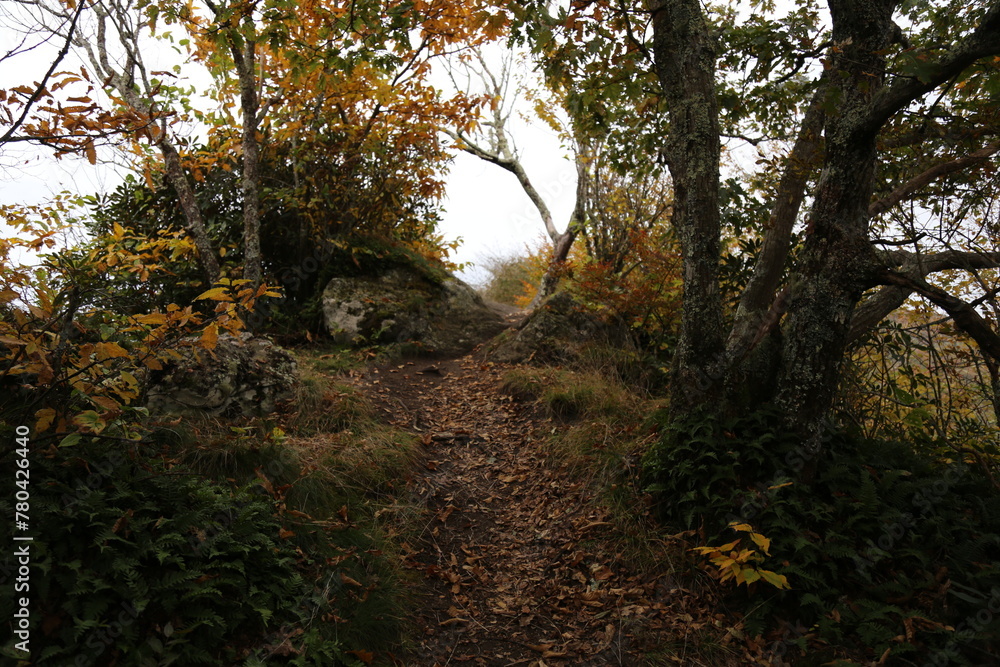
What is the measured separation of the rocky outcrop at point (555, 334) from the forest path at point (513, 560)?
1369 millimetres

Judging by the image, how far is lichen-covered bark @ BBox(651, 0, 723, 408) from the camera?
4359 millimetres

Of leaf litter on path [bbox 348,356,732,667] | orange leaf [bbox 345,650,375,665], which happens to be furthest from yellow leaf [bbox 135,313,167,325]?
leaf litter on path [bbox 348,356,732,667]

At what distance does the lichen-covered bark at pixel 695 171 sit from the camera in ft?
14.3

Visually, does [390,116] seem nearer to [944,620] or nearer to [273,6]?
[273,6]

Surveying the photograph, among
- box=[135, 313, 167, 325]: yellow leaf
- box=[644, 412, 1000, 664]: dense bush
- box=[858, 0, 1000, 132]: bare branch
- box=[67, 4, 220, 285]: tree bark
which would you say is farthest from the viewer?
box=[67, 4, 220, 285]: tree bark

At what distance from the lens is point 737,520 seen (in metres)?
3.87

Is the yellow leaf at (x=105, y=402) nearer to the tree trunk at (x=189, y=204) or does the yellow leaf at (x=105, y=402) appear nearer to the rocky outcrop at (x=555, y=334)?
the tree trunk at (x=189, y=204)

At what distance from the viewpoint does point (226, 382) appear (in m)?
4.82

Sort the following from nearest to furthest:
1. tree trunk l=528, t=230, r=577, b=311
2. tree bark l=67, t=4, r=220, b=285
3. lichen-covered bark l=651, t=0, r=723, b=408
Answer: lichen-covered bark l=651, t=0, r=723, b=408, tree bark l=67, t=4, r=220, b=285, tree trunk l=528, t=230, r=577, b=311

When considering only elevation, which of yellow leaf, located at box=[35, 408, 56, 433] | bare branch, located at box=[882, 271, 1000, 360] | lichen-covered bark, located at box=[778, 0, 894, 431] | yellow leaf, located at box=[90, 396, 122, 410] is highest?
lichen-covered bark, located at box=[778, 0, 894, 431]

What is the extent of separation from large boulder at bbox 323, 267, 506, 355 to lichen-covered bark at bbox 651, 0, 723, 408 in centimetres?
473

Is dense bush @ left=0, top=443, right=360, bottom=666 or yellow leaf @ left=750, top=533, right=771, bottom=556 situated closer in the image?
dense bush @ left=0, top=443, right=360, bottom=666

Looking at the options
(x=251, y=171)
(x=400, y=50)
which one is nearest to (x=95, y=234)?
(x=251, y=171)

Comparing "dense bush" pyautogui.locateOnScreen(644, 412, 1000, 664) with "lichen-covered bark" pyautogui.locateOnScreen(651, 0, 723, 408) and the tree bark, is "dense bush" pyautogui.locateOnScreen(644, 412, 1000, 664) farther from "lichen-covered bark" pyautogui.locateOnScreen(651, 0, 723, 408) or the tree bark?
the tree bark
